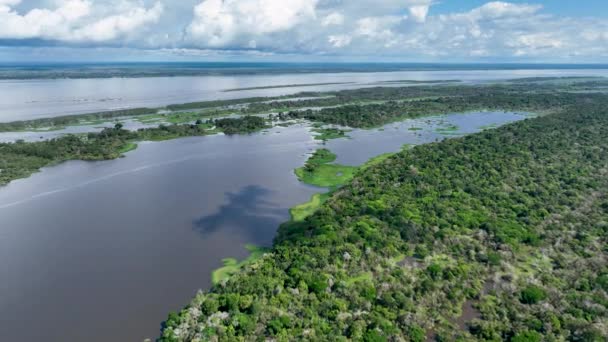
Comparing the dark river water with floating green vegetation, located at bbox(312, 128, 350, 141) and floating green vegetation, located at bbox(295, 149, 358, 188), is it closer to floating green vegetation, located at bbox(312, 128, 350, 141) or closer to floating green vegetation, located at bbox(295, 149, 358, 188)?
floating green vegetation, located at bbox(295, 149, 358, 188)

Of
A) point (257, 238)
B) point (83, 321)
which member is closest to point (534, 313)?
point (257, 238)

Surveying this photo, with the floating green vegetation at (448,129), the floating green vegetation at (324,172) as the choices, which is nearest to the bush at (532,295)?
the floating green vegetation at (324,172)

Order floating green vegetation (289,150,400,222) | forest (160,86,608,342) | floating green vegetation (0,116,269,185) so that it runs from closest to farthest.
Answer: forest (160,86,608,342) < floating green vegetation (289,150,400,222) < floating green vegetation (0,116,269,185)

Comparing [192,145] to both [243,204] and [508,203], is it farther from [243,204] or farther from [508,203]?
[508,203]

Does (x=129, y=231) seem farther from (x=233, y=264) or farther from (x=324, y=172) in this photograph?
(x=324, y=172)

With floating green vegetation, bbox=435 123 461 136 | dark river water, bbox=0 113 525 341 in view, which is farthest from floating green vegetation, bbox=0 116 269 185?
floating green vegetation, bbox=435 123 461 136

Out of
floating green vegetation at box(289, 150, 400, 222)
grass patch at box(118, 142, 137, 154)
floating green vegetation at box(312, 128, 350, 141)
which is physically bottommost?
floating green vegetation at box(289, 150, 400, 222)

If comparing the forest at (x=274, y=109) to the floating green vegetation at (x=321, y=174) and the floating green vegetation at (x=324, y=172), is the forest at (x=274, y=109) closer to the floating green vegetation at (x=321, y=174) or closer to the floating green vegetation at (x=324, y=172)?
the floating green vegetation at (x=321, y=174)

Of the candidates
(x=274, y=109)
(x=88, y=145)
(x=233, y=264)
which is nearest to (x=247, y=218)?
(x=233, y=264)
